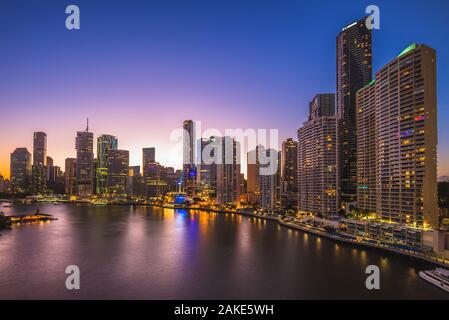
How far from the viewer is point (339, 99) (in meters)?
67.1

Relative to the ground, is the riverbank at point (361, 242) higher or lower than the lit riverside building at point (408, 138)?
lower

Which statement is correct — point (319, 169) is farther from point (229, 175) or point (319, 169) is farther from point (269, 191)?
point (229, 175)

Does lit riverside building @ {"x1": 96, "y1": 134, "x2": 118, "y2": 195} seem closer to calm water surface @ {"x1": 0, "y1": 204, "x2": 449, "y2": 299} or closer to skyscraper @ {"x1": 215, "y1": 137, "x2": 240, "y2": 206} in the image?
skyscraper @ {"x1": 215, "y1": 137, "x2": 240, "y2": 206}

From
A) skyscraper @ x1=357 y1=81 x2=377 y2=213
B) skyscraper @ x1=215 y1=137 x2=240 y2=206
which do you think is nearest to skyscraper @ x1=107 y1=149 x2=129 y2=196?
skyscraper @ x1=215 y1=137 x2=240 y2=206

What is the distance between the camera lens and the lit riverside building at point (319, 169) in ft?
128

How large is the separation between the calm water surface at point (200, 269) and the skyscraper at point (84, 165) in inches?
3689

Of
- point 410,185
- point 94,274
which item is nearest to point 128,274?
point 94,274

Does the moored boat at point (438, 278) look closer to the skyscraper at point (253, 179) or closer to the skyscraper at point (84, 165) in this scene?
the skyscraper at point (253, 179)

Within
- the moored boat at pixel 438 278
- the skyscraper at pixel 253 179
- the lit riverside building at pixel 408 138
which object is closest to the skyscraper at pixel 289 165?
the skyscraper at pixel 253 179

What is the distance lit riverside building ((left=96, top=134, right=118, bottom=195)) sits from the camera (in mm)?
115050

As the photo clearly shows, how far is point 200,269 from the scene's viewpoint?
1731 cm

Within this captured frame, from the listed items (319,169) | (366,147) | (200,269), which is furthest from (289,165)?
(200,269)
